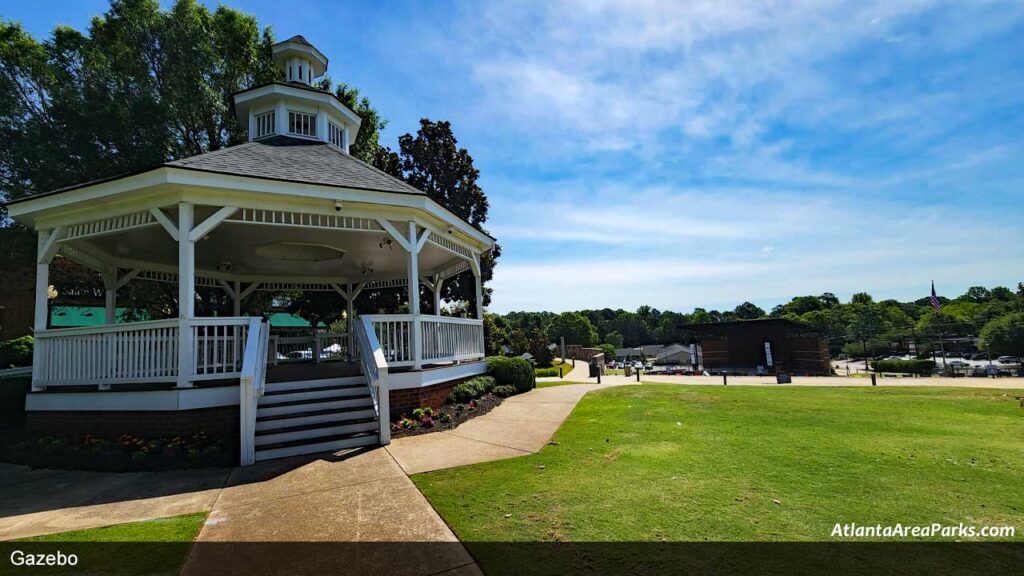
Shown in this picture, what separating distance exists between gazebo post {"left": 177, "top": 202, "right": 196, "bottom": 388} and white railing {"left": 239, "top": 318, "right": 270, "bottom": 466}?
89 cm

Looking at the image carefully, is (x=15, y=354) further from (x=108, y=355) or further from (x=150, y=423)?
(x=150, y=423)

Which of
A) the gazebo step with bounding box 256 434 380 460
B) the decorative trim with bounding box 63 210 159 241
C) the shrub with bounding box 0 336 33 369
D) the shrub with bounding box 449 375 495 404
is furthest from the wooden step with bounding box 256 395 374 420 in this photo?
the shrub with bounding box 0 336 33 369

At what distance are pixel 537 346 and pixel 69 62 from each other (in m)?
32.0

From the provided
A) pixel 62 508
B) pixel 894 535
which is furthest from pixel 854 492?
pixel 62 508

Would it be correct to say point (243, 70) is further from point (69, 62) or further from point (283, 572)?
point (283, 572)

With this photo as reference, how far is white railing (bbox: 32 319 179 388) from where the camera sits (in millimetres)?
7219

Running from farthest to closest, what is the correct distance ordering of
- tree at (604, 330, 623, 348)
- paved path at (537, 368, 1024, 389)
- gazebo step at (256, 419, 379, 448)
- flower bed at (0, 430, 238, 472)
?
1. tree at (604, 330, 623, 348)
2. paved path at (537, 368, 1024, 389)
3. gazebo step at (256, 419, 379, 448)
4. flower bed at (0, 430, 238, 472)

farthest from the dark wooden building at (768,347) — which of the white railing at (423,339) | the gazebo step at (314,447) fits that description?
the gazebo step at (314,447)

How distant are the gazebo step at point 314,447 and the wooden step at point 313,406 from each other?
0.65 m

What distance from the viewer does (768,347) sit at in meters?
43.3

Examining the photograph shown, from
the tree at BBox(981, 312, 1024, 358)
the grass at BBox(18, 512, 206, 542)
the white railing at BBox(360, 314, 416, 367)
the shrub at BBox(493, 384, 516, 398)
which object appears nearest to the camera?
the grass at BBox(18, 512, 206, 542)

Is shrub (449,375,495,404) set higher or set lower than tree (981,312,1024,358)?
higher

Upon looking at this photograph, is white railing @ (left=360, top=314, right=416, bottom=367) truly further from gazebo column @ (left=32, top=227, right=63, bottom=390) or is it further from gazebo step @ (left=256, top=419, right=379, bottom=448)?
gazebo column @ (left=32, top=227, right=63, bottom=390)

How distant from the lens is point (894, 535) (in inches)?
131
